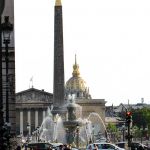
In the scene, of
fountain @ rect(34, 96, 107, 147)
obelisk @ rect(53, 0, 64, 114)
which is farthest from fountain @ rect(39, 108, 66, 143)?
obelisk @ rect(53, 0, 64, 114)

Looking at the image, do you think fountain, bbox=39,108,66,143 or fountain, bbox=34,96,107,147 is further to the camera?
fountain, bbox=39,108,66,143

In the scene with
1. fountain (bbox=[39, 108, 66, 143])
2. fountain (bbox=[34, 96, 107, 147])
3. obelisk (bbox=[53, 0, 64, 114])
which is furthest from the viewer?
obelisk (bbox=[53, 0, 64, 114])

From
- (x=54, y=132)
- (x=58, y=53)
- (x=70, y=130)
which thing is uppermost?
(x=58, y=53)

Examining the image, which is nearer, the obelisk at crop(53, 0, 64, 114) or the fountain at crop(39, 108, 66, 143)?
the fountain at crop(39, 108, 66, 143)

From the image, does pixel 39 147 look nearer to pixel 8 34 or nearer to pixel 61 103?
pixel 8 34

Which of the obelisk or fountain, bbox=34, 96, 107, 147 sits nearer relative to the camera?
fountain, bbox=34, 96, 107, 147

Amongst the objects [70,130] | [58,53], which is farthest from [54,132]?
[58,53]

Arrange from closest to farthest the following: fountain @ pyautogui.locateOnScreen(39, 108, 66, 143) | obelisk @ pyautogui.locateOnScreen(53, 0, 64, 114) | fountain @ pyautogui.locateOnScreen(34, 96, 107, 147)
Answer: fountain @ pyautogui.locateOnScreen(34, 96, 107, 147), fountain @ pyautogui.locateOnScreen(39, 108, 66, 143), obelisk @ pyautogui.locateOnScreen(53, 0, 64, 114)

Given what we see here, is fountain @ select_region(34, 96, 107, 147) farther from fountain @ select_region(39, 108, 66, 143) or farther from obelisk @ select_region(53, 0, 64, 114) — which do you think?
obelisk @ select_region(53, 0, 64, 114)

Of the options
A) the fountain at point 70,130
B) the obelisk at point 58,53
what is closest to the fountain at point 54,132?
the fountain at point 70,130

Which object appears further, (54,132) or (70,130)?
(54,132)

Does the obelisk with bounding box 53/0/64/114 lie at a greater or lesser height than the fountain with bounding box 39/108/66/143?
greater

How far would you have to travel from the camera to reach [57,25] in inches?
4978

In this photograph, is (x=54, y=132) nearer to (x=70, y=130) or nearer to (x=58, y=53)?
(x=70, y=130)
